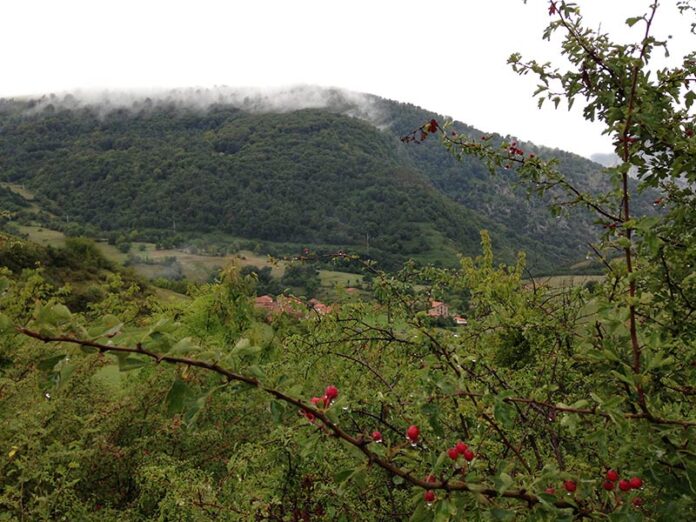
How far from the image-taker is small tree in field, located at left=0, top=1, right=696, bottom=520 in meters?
1.40

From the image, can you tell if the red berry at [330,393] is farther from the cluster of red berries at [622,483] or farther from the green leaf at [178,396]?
the cluster of red berries at [622,483]

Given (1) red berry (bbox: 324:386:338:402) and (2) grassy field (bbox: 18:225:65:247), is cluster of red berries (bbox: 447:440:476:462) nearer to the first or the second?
(1) red berry (bbox: 324:386:338:402)

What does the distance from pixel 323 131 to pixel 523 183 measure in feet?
530

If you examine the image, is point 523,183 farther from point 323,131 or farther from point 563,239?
point 323,131

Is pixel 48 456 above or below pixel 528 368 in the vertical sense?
below

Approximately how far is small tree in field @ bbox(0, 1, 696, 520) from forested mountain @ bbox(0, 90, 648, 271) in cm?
9135

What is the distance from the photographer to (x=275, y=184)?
134 metres

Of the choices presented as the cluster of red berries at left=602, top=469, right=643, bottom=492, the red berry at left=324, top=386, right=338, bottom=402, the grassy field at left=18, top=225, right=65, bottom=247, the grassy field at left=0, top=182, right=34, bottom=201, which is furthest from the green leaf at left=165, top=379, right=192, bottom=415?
the grassy field at left=0, top=182, right=34, bottom=201

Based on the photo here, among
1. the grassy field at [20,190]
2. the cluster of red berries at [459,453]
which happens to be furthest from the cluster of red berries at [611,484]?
the grassy field at [20,190]

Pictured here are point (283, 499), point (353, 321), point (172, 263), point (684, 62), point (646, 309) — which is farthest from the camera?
point (172, 263)

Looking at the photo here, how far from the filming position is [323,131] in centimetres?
15975

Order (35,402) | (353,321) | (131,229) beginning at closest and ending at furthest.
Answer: (353,321), (35,402), (131,229)

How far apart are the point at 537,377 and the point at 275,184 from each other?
438 ft

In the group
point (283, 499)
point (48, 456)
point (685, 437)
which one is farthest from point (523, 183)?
point (48, 456)
